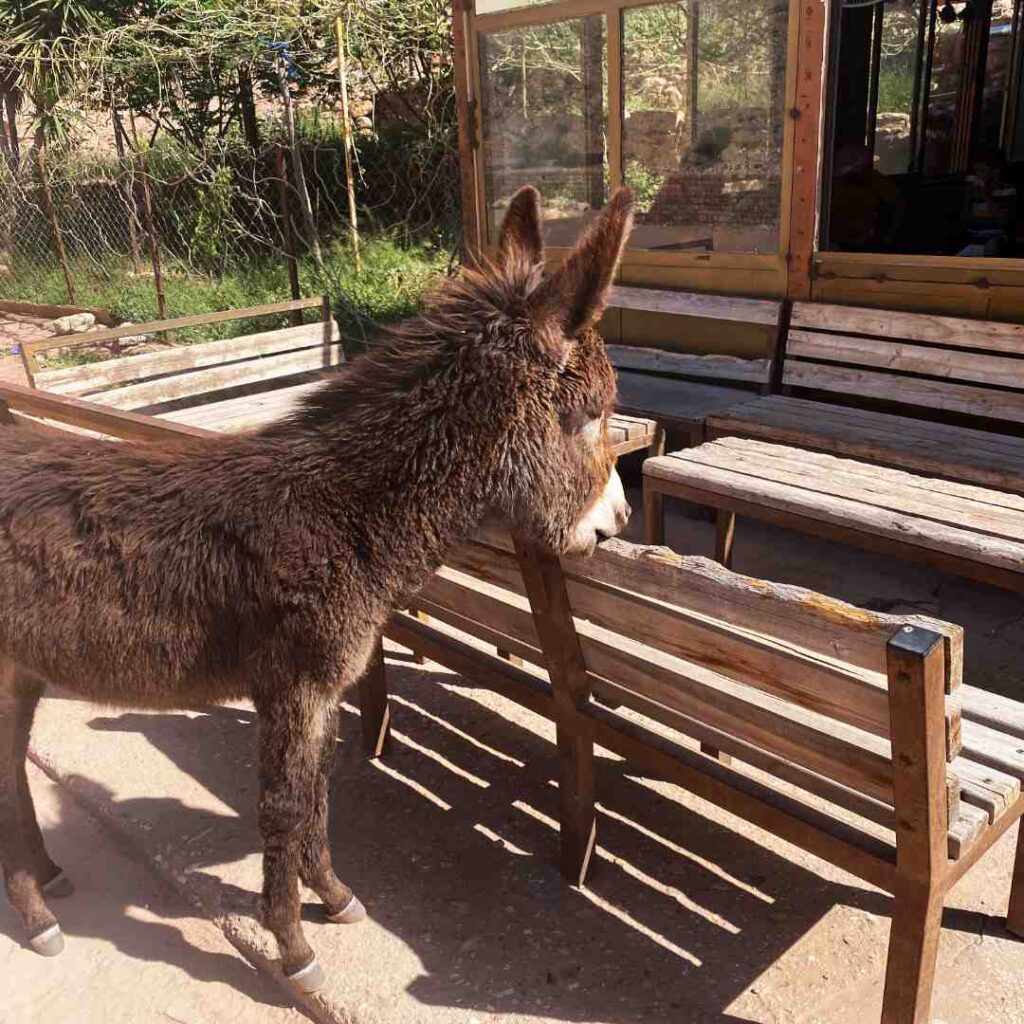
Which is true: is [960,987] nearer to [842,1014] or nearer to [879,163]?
[842,1014]

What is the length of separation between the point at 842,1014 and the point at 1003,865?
833 millimetres

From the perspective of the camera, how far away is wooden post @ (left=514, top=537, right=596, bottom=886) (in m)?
2.54

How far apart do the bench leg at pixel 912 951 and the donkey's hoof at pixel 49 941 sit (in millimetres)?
2178

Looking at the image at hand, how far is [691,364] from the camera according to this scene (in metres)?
5.77

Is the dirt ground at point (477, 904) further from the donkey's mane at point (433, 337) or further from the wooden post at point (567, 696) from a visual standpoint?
the donkey's mane at point (433, 337)

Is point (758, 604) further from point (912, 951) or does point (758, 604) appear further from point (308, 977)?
point (308, 977)

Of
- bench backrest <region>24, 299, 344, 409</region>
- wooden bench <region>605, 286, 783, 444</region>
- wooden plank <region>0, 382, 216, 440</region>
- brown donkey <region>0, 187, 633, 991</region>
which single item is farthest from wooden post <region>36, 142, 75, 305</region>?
brown donkey <region>0, 187, 633, 991</region>

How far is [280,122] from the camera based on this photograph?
11.3 m

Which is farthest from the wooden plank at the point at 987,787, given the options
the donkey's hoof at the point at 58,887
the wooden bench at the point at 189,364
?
the wooden bench at the point at 189,364

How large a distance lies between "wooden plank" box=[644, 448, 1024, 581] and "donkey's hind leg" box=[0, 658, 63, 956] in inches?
97.9

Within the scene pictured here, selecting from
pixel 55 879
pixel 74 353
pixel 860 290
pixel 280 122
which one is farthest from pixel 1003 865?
pixel 280 122

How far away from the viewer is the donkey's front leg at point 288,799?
7.59 ft

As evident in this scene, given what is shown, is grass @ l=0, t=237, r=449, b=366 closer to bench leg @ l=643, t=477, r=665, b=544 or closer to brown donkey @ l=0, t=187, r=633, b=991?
bench leg @ l=643, t=477, r=665, b=544

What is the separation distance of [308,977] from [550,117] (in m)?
5.30
